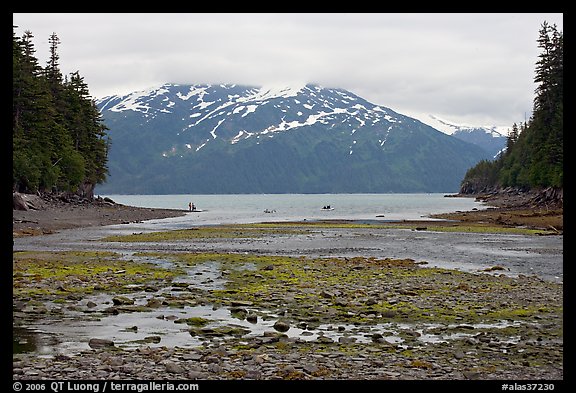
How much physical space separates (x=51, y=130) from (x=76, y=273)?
267ft

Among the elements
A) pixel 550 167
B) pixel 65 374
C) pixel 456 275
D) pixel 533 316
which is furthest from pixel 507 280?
pixel 550 167

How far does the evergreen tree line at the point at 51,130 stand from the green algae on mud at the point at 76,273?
50284 millimetres

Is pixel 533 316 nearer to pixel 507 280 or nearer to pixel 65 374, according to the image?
pixel 507 280

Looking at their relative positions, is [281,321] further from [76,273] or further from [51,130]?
[51,130]

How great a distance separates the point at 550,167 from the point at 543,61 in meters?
20.8

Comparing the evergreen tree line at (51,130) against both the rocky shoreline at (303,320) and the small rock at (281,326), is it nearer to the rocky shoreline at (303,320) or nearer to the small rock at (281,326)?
the rocky shoreline at (303,320)

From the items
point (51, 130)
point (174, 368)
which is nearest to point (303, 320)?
point (174, 368)

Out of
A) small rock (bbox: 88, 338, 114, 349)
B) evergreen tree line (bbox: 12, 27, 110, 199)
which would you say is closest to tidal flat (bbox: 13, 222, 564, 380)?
small rock (bbox: 88, 338, 114, 349)

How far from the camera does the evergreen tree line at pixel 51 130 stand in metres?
86.7

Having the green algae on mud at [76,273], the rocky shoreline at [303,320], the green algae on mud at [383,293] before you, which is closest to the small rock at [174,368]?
the rocky shoreline at [303,320]

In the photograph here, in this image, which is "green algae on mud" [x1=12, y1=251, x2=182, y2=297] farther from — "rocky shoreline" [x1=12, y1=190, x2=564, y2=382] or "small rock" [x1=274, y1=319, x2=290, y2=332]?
"small rock" [x1=274, y1=319, x2=290, y2=332]

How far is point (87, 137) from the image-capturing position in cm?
12206

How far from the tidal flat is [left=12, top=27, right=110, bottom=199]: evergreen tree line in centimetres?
5901

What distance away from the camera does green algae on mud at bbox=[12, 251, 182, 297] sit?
22.2 m
